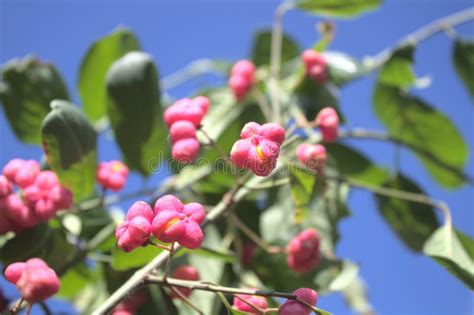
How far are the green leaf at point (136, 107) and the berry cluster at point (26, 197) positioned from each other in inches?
9.6

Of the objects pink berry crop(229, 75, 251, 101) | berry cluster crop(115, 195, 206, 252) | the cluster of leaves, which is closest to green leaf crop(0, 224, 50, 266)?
the cluster of leaves

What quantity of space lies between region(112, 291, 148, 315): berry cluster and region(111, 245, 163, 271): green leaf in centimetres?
9

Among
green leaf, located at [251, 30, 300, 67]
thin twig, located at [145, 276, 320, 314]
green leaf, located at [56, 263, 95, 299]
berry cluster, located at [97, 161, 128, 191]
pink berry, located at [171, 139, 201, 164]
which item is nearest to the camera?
thin twig, located at [145, 276, 320, 314]

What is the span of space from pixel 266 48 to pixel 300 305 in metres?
1.28

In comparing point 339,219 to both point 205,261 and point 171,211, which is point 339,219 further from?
point 171,211

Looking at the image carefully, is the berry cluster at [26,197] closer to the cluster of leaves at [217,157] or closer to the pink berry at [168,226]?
the cluster of leaves at [217,157]

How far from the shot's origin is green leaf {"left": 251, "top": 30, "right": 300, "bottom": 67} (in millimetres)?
2002

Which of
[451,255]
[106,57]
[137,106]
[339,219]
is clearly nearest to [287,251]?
[339,219]

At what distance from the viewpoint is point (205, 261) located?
1371 millimetres

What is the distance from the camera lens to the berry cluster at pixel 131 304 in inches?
46.1

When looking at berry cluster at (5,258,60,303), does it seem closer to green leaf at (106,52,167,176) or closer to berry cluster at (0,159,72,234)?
berry cluster at (0,159,72,234)

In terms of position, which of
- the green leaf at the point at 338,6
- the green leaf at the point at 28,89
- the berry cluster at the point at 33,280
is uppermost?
the green leaf at the point at 338,6

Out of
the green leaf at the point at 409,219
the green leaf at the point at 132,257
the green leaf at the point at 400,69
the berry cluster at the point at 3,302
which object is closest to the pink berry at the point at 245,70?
the green leaf at the point at 400,69

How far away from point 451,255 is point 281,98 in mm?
634
